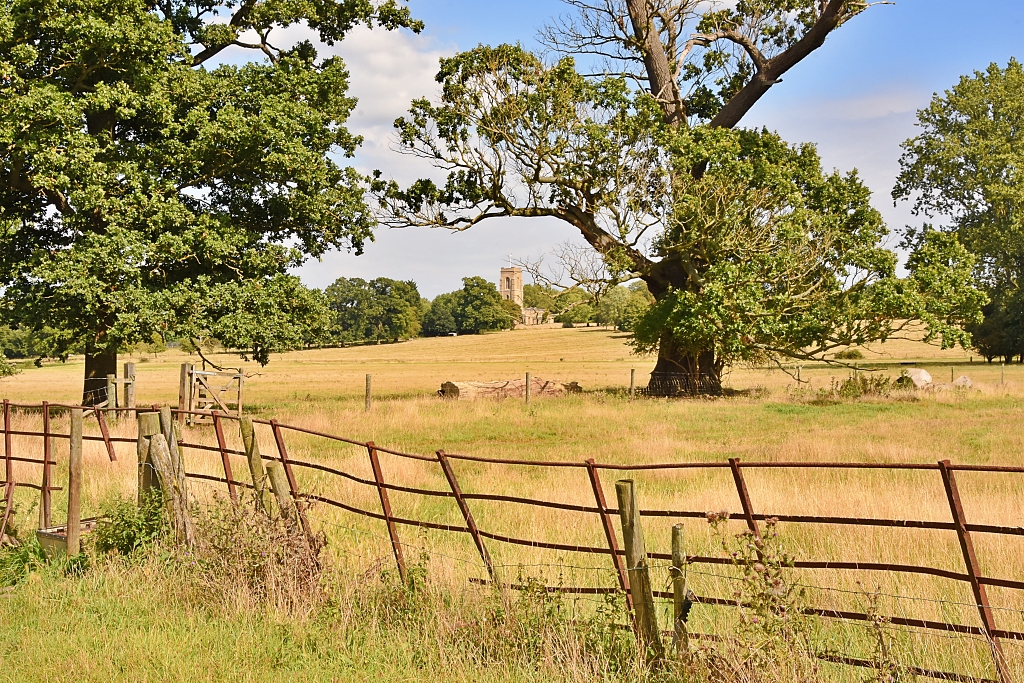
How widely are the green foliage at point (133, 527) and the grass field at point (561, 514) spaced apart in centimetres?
46

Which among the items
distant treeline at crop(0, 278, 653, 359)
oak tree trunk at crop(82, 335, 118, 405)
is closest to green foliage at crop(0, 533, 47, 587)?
oak tree trunk at crop(82, 335, 118, 405)

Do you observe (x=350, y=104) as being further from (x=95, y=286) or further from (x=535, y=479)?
(x=535, y=479)

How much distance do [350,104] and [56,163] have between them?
30.6 feet

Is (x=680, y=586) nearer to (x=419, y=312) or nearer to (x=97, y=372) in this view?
(x=97, y=372)

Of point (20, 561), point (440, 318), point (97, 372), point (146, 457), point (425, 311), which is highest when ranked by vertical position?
point (425, 311)

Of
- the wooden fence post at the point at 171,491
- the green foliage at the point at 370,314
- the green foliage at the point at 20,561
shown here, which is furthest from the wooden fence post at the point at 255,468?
the green foliage at the point at 370,314

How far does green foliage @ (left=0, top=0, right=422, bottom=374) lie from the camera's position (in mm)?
20281

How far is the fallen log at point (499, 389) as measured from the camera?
101 feet

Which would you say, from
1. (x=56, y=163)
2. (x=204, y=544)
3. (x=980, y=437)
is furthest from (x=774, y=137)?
(x=204, y=544)

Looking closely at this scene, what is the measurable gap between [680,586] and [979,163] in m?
51.4

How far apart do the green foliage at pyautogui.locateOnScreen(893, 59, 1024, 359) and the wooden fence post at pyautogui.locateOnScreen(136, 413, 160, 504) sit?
48691 mm

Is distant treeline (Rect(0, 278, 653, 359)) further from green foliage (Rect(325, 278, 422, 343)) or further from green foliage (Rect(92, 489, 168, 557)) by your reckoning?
green foliage (Rect(92, 489, 168, 557))

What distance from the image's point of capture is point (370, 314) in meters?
115

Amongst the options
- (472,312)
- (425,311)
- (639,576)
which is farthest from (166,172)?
(425,311)
